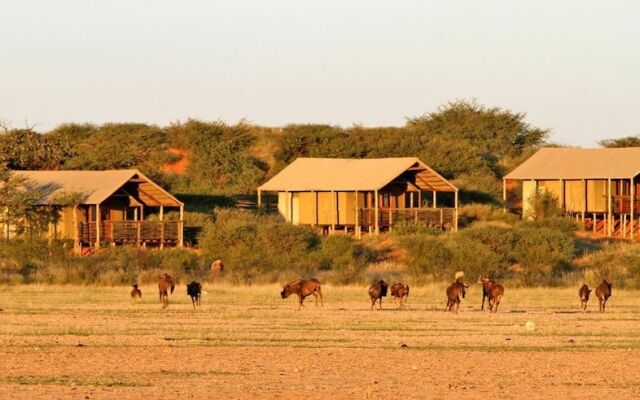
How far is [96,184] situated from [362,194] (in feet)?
38.1

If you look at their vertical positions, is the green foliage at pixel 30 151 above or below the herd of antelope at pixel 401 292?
above

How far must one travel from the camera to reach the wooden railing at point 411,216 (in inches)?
2628

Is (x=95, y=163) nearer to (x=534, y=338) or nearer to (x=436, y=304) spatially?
(x=436, y=304)

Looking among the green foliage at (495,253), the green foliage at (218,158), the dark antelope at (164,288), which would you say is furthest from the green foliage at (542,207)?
the dark antelope at (164,288)

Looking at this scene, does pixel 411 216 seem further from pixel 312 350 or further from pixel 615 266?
pixel 312 350

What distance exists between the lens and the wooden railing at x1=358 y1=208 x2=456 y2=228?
66.8 metres

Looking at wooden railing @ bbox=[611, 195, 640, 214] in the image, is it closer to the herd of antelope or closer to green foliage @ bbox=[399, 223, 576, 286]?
green foliage @ bbox=[399, 223, 576, 286]

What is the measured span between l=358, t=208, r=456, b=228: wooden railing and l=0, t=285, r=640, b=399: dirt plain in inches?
985

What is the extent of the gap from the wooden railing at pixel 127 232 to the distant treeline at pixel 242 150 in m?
14.9

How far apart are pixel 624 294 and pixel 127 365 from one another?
2452 cm

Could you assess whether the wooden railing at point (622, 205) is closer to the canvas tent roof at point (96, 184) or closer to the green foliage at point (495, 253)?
the green foliage at point (495, 253)

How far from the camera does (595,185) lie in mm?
71562

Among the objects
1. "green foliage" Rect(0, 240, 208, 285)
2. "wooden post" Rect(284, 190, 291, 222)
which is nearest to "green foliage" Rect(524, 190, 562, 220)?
"wooden post" Rect(284, 190, 291, 222)

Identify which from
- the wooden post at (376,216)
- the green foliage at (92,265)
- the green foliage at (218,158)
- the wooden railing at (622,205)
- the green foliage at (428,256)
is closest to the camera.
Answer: the green foliage at (92,265)
